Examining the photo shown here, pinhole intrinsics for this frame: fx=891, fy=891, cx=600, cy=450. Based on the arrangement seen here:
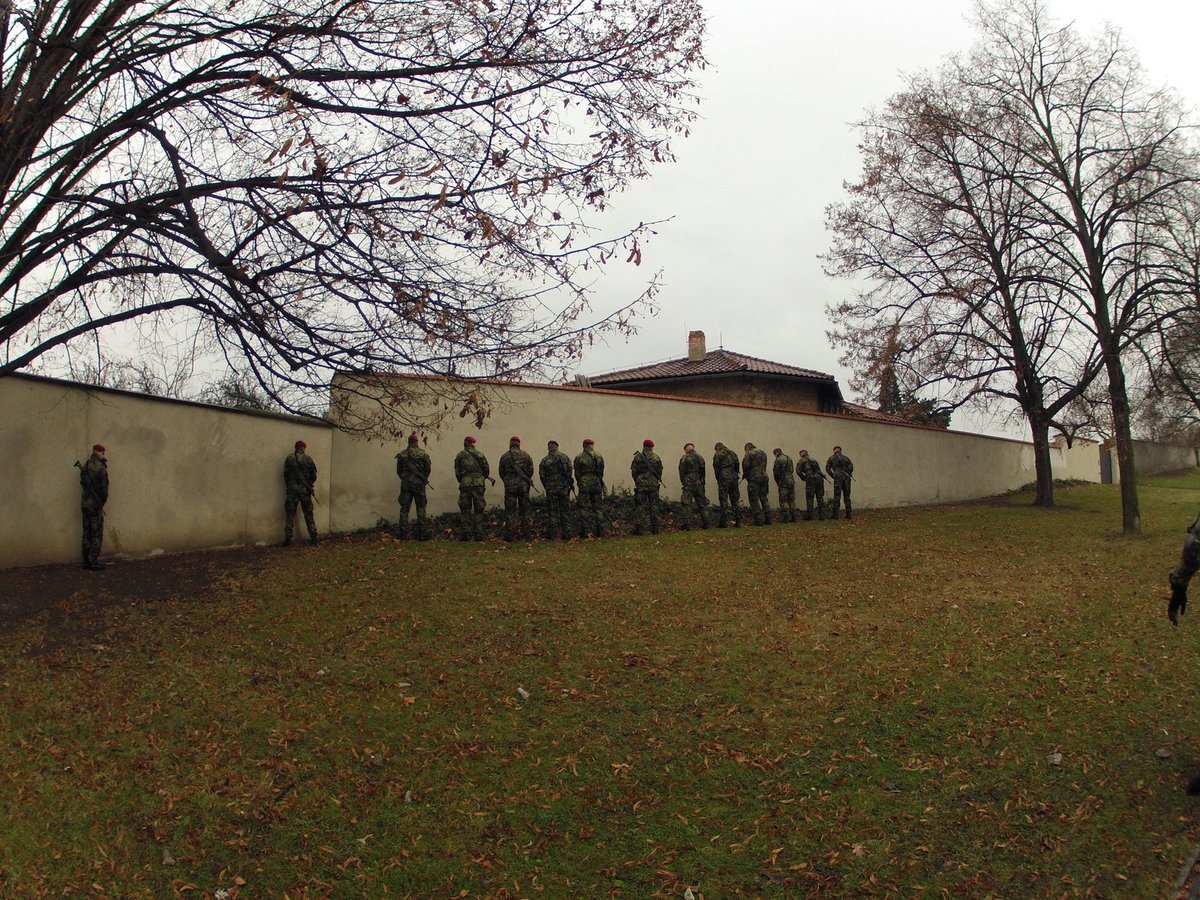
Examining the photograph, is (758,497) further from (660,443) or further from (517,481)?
(517,481)

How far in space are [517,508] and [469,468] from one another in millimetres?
1440

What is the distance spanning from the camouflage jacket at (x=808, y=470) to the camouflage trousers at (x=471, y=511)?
27.2 feet

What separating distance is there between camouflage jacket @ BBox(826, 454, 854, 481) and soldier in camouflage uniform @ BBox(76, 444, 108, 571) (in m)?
14.9

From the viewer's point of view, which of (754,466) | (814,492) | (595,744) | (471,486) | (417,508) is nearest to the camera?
(595,744)

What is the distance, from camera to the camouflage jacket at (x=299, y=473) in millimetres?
14539

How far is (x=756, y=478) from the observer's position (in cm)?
1936

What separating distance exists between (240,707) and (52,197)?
16.0 ft

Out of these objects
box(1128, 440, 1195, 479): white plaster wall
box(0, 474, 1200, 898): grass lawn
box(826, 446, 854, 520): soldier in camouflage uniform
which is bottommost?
box(0, 474, 1200, 898): grass lawn

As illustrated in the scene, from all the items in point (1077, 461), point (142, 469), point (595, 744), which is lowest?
point (595, 744)

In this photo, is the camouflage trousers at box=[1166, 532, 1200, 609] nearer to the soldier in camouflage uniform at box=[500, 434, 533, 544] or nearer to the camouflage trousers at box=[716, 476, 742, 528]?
the soldier in camouflage uniform at box=[500, 434, 533, 544]

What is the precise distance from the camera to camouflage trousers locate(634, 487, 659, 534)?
56.8ft

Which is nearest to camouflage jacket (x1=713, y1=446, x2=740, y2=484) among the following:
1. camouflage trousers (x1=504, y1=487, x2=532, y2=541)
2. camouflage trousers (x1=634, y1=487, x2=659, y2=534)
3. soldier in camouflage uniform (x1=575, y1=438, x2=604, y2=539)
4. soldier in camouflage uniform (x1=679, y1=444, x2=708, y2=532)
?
soldier in camouflage uniform (x1=679, y1=444, x2=708, y2=532)

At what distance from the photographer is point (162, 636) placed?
884 cm

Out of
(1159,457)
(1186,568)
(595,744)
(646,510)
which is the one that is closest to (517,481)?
(646,510)
